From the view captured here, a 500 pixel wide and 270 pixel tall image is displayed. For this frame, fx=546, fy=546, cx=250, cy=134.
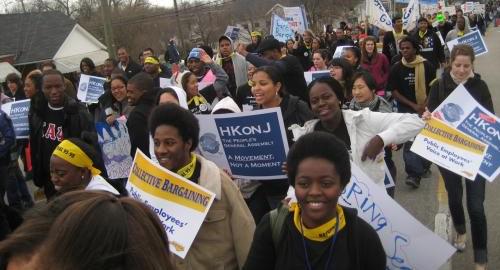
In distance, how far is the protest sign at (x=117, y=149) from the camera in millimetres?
5859

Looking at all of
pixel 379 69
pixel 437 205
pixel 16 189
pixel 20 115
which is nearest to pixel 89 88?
pixel 20 115

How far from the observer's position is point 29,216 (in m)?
1.25

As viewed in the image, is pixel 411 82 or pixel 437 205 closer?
pixel 437 205

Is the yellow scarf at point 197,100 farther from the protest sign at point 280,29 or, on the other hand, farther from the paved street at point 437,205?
the protest sign at point 280,29

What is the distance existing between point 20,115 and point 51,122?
113 inches

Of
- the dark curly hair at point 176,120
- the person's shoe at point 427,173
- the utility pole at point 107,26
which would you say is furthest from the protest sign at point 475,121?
the utility pole at point 107,26

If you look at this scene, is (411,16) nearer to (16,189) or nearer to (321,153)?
(16,189)

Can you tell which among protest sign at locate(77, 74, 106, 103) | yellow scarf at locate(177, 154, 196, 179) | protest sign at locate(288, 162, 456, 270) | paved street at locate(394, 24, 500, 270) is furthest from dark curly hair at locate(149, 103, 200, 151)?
protest sign at locate(77, 74, 106, 103)

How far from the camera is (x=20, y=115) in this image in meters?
7.84

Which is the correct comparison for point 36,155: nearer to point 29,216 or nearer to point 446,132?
point 446,132

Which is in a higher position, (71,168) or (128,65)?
(128,65)

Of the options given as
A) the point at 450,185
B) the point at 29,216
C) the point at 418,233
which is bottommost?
the point at 450,185

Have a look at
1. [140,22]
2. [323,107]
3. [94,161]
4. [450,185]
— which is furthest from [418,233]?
[140,22]

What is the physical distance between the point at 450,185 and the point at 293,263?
2.63m
